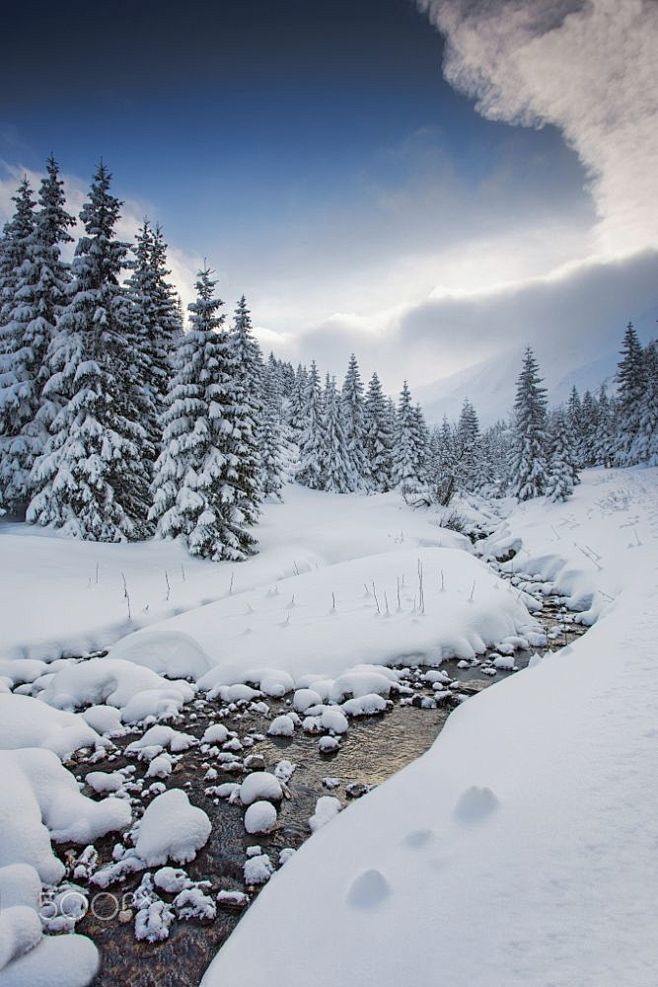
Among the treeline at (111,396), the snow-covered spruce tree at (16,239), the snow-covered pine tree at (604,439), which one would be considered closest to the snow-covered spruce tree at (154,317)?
the treeline at (111,396)

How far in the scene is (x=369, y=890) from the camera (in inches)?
98.7

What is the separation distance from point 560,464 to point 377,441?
18.0 m

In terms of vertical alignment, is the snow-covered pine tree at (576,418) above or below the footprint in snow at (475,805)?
above

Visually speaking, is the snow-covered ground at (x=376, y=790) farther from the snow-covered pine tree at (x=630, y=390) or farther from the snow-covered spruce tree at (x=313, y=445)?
the snow-covered pine tree at (x=630, y=390)

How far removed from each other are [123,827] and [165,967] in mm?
1334

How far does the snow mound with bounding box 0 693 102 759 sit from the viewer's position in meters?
4.65

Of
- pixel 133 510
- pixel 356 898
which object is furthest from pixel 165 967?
pixel 133 510

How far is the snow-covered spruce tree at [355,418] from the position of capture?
43.4 m

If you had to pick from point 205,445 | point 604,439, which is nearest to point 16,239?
point 205,445

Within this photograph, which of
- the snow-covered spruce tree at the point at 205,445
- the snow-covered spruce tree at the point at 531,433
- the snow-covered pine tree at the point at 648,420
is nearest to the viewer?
the snow-covered spruce tree at the point at 205,445

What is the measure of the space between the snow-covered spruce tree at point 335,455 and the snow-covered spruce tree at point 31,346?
25.5 meters

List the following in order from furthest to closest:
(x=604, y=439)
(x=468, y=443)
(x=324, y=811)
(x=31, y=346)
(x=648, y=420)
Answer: (x=604, y=439) → (x=468, y=443) → (x=648, y=420) → (x=31, y=346) → (x=324, y=811)

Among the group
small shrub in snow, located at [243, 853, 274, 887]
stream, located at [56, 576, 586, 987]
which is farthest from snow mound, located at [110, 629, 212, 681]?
small shrub in snow, located at [243, 853, 274, 887]

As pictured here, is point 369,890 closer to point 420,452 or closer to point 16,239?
point 16,239
